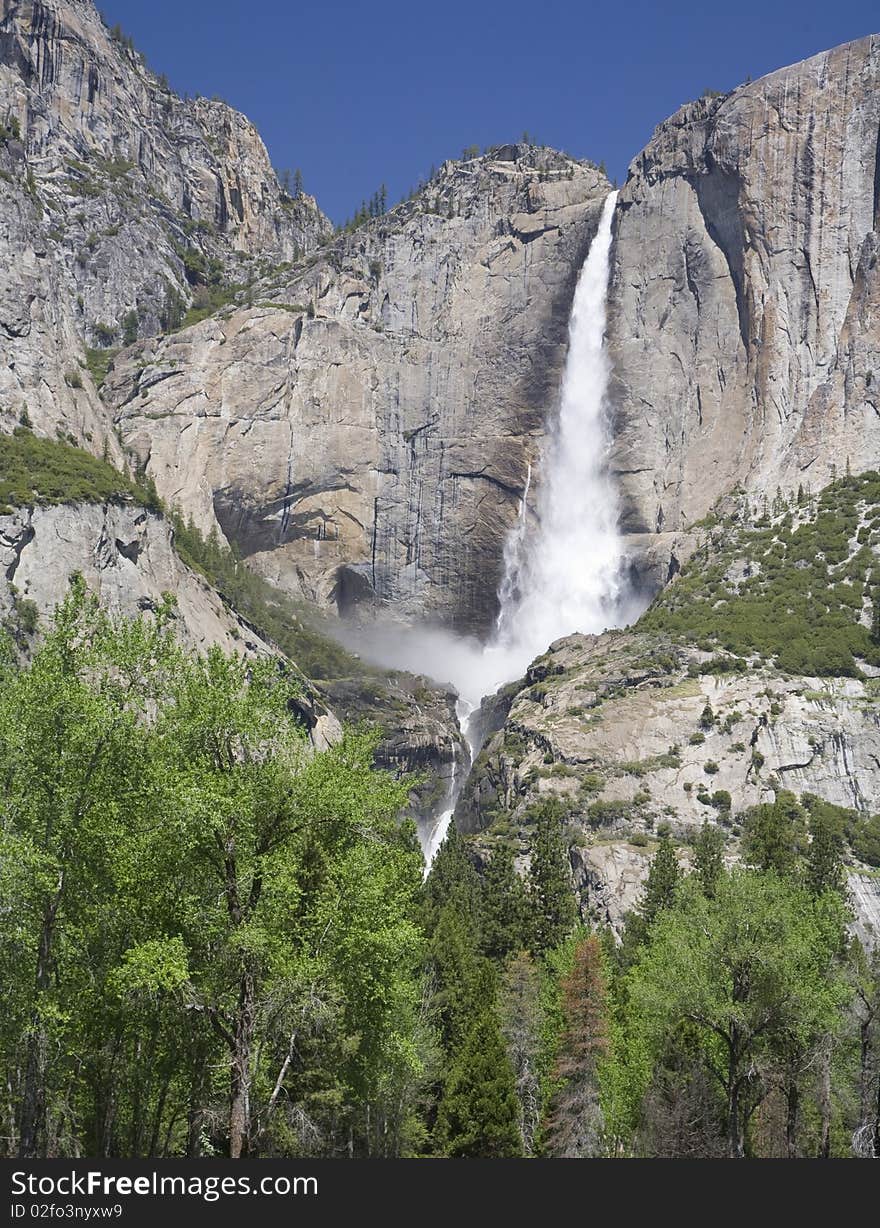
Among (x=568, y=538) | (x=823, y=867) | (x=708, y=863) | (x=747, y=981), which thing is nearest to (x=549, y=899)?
(x=708, y=863)

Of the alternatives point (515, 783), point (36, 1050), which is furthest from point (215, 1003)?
point (515, 783)

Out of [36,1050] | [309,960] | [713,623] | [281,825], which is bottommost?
[36,1050]

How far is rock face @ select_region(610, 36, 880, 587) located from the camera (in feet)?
492

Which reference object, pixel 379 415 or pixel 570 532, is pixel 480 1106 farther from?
pixel 379 415

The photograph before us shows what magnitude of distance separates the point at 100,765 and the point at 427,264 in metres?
163

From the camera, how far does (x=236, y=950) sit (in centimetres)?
2947

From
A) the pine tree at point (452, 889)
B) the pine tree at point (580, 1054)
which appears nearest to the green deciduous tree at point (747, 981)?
the pine tree at point (580, 1054)

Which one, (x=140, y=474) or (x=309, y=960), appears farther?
(x=140, y=474)

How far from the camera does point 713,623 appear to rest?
407 feet

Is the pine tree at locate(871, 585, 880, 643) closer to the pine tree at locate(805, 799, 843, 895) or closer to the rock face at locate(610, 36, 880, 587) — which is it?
the rock face at locate(610, 36, 880, 587)

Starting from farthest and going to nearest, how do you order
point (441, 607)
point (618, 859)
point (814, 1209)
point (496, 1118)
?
point (441, 607), point (618, 859), point (496, 1118), point (814, 1209)

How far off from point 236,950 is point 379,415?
151 m

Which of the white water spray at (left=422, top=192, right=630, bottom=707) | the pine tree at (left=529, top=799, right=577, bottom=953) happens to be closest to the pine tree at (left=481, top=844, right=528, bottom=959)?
the pine tree at (left=529, top=799, right=577, bottom=953)

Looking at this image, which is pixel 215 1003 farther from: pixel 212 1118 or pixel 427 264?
pixel 427 264
